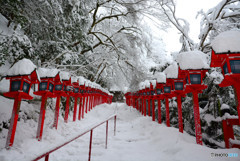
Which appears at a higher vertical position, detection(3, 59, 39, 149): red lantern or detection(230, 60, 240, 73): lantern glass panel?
detection(230, 60, 240, 73): lantern glass panel

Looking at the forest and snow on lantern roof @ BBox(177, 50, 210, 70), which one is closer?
snow on lantern roof @ BBox(177, 50, 210, 70)

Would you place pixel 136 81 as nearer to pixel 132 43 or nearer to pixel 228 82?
pixel 132 43

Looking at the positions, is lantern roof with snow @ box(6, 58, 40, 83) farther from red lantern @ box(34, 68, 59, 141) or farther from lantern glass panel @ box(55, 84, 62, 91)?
lantern glass panel @ box(55, 84, 62, 91)

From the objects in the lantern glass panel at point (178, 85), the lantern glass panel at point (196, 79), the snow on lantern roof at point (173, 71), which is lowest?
the lantern glass panel at point (178, 85)

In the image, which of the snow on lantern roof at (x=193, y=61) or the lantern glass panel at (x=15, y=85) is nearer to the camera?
the lantern glass panel at (x=15, y=85)

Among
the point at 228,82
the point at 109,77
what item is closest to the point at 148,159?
the point at 228,82

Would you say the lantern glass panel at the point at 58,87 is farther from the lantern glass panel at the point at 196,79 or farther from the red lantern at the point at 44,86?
the lantern glass panel at the point at 196,79

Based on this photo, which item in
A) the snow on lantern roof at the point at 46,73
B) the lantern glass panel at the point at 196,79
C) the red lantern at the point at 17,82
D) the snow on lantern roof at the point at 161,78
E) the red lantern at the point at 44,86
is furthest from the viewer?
the snow on lantern roof at the point at 161,78

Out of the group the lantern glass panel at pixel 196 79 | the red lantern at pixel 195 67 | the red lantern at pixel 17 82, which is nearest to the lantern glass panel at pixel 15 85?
the red lantern at pixel 17 82

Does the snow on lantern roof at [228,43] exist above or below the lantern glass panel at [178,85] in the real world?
above

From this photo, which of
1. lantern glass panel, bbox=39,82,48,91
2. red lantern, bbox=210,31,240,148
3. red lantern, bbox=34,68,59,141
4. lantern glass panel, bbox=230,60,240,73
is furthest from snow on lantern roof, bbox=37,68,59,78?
lantern glass panel, bbox=230,60,240,73

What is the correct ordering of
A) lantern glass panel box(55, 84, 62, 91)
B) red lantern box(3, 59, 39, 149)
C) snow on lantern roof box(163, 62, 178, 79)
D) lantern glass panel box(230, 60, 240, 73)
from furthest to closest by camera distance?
lantern glass panel box(55, 84, 62, 91)
snow on lantern roof box(163, 62, 178, 79)
red lantern box(3, 59, 39, 149)
lantern glass panel box(230, 60, 240, 73)

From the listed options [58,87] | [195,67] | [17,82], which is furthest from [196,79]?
[58,87]

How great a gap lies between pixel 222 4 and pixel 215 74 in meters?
3.20
